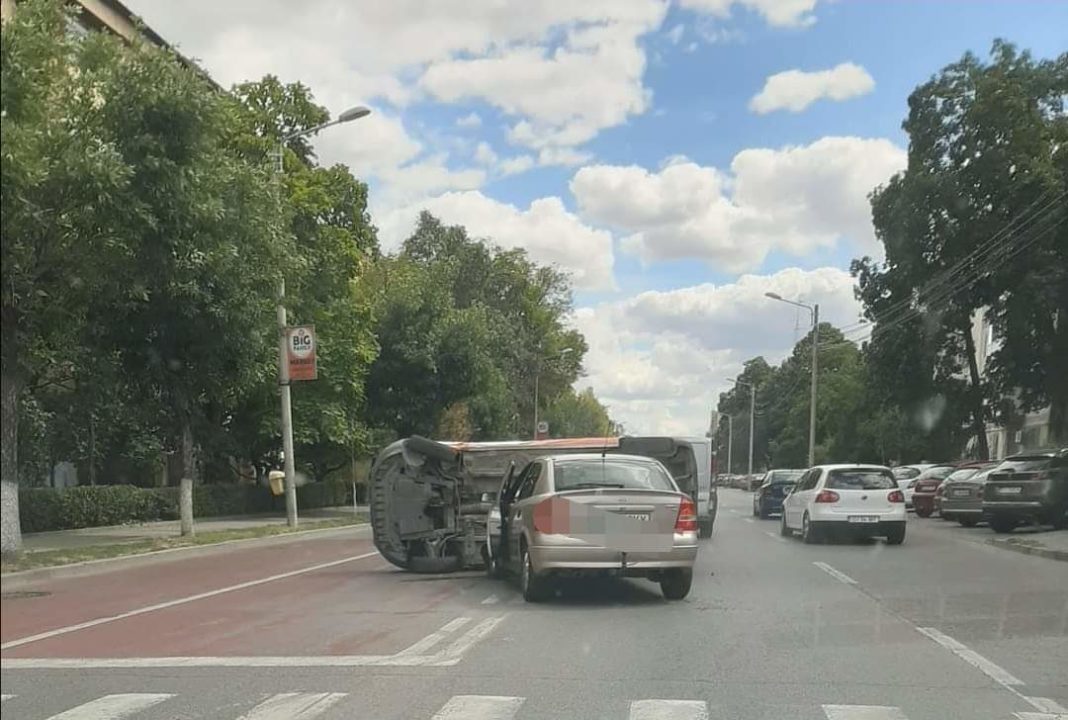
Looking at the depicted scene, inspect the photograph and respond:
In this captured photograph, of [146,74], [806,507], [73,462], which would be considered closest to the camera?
[146,74]

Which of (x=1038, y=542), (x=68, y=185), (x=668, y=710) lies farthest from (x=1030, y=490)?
(x=68, y=185)

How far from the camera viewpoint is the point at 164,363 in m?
18.7

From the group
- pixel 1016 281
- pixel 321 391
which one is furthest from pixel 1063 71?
pixel 321 391

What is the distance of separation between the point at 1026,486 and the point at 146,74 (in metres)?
18.0

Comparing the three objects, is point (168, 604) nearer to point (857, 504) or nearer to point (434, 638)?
point (434, 638)

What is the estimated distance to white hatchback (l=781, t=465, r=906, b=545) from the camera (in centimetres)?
1962

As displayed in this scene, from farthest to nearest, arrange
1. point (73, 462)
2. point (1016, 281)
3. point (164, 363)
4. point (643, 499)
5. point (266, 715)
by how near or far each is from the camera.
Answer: point (1016, 281) → point (73, 462) → point (164, 363) → point (643, 499) → point (266, 715)

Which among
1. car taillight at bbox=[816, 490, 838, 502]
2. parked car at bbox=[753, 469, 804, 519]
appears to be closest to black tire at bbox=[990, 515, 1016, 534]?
car taillight at bbox=[816, 490, 838, 502]

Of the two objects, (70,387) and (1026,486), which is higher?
(70,387)

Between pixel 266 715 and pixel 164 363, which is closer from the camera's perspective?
pixel 266 715

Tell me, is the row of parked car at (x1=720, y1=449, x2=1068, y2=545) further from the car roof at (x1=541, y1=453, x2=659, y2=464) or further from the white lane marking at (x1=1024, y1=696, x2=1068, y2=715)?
the white lane marking at (x1=1024, y1=696, x2=1068, y2=715)

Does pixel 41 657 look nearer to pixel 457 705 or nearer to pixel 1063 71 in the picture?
pixel 457 705

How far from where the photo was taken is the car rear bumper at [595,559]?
10.7 meters

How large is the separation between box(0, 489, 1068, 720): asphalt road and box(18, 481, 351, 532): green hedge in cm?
759
